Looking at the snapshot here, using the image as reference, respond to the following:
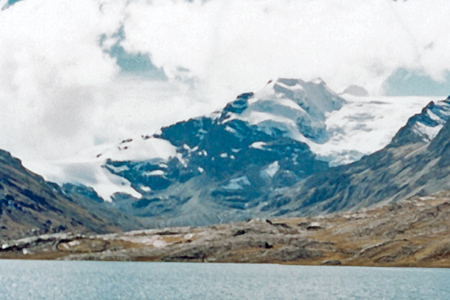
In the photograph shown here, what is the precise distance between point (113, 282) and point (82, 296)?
1774 inches

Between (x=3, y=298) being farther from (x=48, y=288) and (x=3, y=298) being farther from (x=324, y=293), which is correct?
(x=324, y=293)

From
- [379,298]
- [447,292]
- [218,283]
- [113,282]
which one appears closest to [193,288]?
[218,283]

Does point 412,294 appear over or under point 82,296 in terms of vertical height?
under

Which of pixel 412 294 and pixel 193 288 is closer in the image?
pixel 412 294

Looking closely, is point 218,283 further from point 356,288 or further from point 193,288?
point 356,288

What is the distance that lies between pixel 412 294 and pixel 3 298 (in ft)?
278

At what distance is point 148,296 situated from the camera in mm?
150000

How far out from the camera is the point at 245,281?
653 feet

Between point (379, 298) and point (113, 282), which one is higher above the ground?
point (113, 282)

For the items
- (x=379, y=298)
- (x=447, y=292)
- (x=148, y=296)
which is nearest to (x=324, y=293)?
(x=379, y=298)

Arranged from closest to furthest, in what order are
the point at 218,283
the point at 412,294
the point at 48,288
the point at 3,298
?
the point at 3,298 → the point at 412,294 → the point at 48,288 → the point at 218,283

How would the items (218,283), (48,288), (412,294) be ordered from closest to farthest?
1. (412,294)
2. (48,288)
3. (218,283)

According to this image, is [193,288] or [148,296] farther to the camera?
[193,288]

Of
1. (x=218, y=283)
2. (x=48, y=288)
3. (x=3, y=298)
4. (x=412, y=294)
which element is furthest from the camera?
(x=218, y=283)
